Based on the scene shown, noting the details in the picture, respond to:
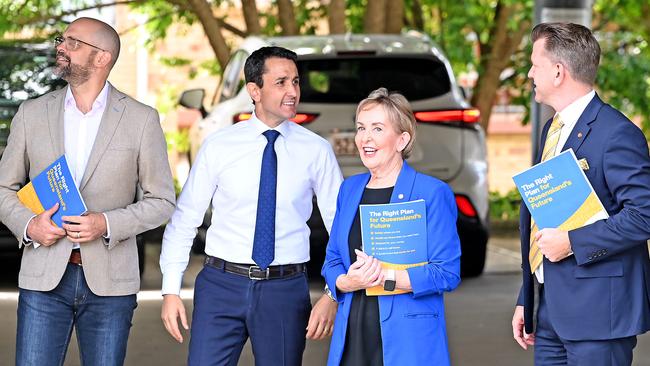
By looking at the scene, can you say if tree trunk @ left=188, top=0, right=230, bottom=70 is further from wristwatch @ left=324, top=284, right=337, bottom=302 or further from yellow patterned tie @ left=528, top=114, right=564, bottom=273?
yellow patterned tie @ left=528, top=114, right=564, bottom=273

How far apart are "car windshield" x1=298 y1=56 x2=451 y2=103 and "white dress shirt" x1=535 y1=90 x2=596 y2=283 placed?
19.6 feet

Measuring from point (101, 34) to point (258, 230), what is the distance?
930 mm

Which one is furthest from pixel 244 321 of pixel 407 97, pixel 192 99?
pixel 192 99

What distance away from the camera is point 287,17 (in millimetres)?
16453

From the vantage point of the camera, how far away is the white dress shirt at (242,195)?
5.39m

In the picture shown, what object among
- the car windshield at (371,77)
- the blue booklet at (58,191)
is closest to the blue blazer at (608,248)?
the blue booklet at (58,191)

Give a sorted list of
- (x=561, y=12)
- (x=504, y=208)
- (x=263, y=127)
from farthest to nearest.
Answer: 1. (x=504, y=208)
2. (x=561, y=12)
3. (x=263, y=127)

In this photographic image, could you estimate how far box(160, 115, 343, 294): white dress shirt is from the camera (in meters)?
5.39

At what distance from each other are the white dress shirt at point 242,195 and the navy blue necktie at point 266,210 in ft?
0.06

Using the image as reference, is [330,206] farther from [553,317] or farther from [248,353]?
[248,353]

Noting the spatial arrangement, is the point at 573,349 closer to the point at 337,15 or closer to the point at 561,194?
the point at 561,194

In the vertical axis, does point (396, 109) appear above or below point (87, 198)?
above

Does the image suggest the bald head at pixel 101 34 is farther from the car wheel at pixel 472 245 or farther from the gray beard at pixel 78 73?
the car wheel at pixel 472 245

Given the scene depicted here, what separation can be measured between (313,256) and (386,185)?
7911 millimetres
